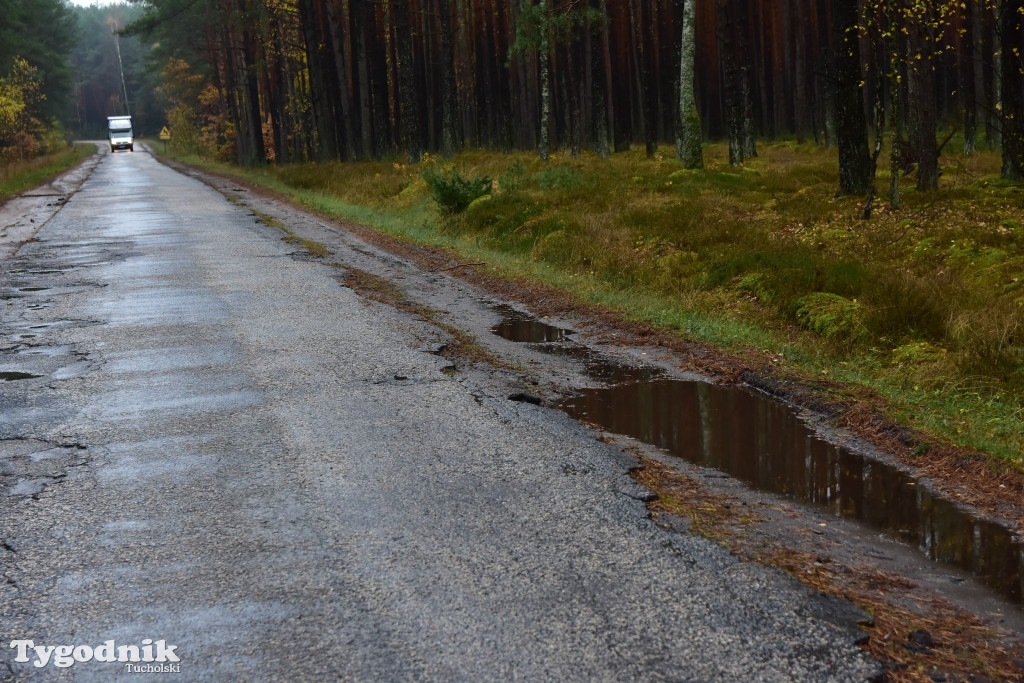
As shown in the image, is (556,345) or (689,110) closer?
(556,345)

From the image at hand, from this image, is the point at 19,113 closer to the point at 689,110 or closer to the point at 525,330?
the point at 689,110

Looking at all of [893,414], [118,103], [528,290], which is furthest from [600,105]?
[118,103]

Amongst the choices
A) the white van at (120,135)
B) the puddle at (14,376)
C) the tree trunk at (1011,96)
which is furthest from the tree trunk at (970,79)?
the white van at (120,135)

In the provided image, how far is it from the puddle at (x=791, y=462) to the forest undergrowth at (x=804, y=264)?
81 centimetres

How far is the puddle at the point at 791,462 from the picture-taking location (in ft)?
15.1

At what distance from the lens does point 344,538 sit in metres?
4.50

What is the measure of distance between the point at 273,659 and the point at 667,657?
144 centimetres

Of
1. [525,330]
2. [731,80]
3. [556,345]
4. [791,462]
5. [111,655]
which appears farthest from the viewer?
[731,80]

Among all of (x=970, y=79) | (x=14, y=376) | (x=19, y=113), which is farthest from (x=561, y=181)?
(x=19, y=113)

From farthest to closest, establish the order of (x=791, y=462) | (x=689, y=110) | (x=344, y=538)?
(x=689, y=110) < (x=791, y=462) < (x=344, y=538)

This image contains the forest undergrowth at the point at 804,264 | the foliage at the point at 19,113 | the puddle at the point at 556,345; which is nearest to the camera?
the forest undergrowth at the point at 804,264

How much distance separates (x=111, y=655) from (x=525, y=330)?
6479 millimetres

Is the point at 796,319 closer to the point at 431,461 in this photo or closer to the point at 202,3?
the point at 431,461

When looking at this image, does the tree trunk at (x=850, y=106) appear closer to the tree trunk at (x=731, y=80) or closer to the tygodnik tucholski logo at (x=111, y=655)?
the tree trunk at (x=731, y=80)
